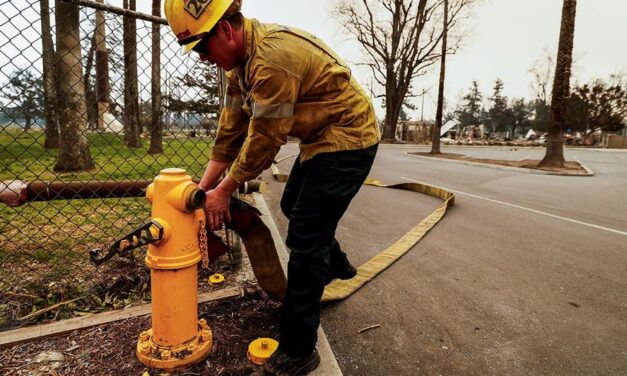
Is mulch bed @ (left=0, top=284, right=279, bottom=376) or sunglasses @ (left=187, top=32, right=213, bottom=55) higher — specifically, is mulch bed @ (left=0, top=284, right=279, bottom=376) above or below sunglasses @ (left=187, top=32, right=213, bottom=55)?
below

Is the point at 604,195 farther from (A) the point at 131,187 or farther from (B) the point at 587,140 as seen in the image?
(B) the point at 587,140

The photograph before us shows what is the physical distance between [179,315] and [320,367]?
2.41 ft

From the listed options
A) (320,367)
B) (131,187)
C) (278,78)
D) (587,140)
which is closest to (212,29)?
(278,78)

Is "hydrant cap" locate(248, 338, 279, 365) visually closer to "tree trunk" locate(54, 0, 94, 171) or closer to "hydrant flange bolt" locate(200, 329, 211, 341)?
"hydrant flange bolt" locate(200, 329, 211, 341)

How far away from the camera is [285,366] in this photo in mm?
1808

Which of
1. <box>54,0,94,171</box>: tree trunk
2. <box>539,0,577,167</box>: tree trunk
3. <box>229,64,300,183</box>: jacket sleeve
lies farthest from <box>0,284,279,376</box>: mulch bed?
<box>539,0,577,167</box>: tree trunk

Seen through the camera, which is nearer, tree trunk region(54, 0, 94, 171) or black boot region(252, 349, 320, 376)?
black boot region(252, 349, 320, 376)

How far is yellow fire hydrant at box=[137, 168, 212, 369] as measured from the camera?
1672 millimetres

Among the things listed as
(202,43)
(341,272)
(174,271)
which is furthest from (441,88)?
(174,271)

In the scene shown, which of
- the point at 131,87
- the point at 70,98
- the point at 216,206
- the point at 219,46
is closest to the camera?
the point at 219,46

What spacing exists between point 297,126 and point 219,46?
507 mm

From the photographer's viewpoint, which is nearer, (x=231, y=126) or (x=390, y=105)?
(x=231, y=126)

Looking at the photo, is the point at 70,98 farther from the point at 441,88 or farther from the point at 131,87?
the point at 441,88

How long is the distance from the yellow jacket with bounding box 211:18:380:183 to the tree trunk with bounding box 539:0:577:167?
13796 mm
